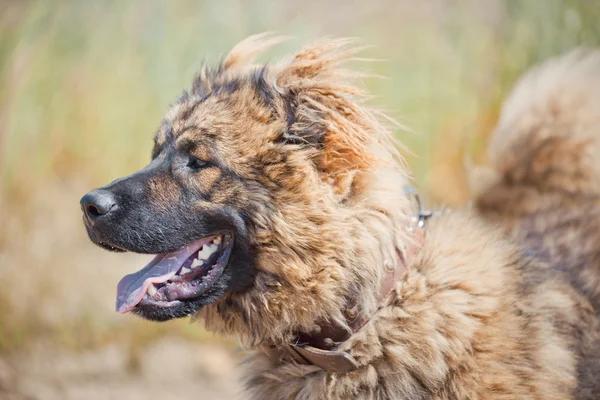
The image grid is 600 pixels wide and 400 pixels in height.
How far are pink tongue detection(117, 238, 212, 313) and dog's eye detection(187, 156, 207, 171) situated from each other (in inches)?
13.1

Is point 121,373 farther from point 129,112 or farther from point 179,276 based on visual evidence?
point 179,276

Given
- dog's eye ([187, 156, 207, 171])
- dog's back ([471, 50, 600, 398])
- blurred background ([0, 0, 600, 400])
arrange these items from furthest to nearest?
blurred background ([0, 0, 600, 400]) → dog's back ([471, 50, 600, 398]) → dog's eye ([187, 156, 207, 171])

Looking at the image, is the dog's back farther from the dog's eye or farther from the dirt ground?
the dirt ground

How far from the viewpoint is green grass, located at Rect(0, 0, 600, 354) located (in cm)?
529

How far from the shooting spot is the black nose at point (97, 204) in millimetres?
2660

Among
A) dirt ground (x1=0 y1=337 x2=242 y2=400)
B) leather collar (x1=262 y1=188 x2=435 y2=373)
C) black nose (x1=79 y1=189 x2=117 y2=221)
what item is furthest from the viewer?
dirt ground (x1=0 y1=337 x2=242 y2=400)

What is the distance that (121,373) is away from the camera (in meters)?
5.21

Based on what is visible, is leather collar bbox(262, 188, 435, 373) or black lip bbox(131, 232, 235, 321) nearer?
leather collar bbox(262, 188, 435, 373)

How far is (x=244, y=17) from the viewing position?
Answer: 5.88 meters

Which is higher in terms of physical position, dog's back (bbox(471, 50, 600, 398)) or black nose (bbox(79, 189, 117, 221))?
black nose (bbox(79, 189, 117, 221))

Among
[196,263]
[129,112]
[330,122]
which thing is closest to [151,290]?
[196,263]

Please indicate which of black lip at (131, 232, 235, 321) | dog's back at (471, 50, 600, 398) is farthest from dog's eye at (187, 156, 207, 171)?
dog's back at (471, 50, 600, 398)

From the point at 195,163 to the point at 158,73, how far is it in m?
3.14

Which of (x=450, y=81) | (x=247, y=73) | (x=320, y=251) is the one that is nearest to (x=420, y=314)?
(x=320, y=251)
